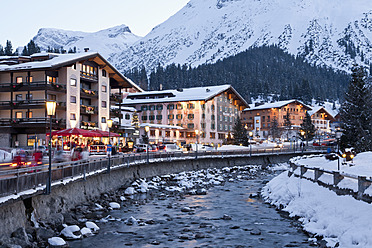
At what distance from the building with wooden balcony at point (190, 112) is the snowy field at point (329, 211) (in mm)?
64333

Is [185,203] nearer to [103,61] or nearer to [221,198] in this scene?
[221,198]

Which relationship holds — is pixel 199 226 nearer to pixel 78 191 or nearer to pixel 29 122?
pixel 78 191

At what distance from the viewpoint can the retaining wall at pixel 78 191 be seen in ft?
59.2

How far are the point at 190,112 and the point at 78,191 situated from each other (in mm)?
72865

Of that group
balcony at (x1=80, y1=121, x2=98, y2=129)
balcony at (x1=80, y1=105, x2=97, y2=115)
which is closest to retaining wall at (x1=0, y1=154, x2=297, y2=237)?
balcony at (x1=80, y1=121, x2=98, y2=129)

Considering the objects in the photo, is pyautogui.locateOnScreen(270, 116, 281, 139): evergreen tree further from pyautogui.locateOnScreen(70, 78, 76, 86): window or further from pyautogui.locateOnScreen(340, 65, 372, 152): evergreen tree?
pyautogui.locateOnScreen(70, 78, 76, 86): window

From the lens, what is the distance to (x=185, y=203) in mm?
31766

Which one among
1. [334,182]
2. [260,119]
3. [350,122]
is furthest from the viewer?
[260,119]

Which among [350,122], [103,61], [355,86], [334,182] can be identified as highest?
[103,61]

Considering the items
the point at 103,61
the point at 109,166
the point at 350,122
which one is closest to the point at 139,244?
the point at 109,166

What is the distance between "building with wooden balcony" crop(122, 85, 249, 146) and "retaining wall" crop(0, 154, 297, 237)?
1313 inches

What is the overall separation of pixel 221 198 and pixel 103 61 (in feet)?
131

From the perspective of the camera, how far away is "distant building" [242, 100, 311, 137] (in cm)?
14275

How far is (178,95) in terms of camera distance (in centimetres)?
10606
